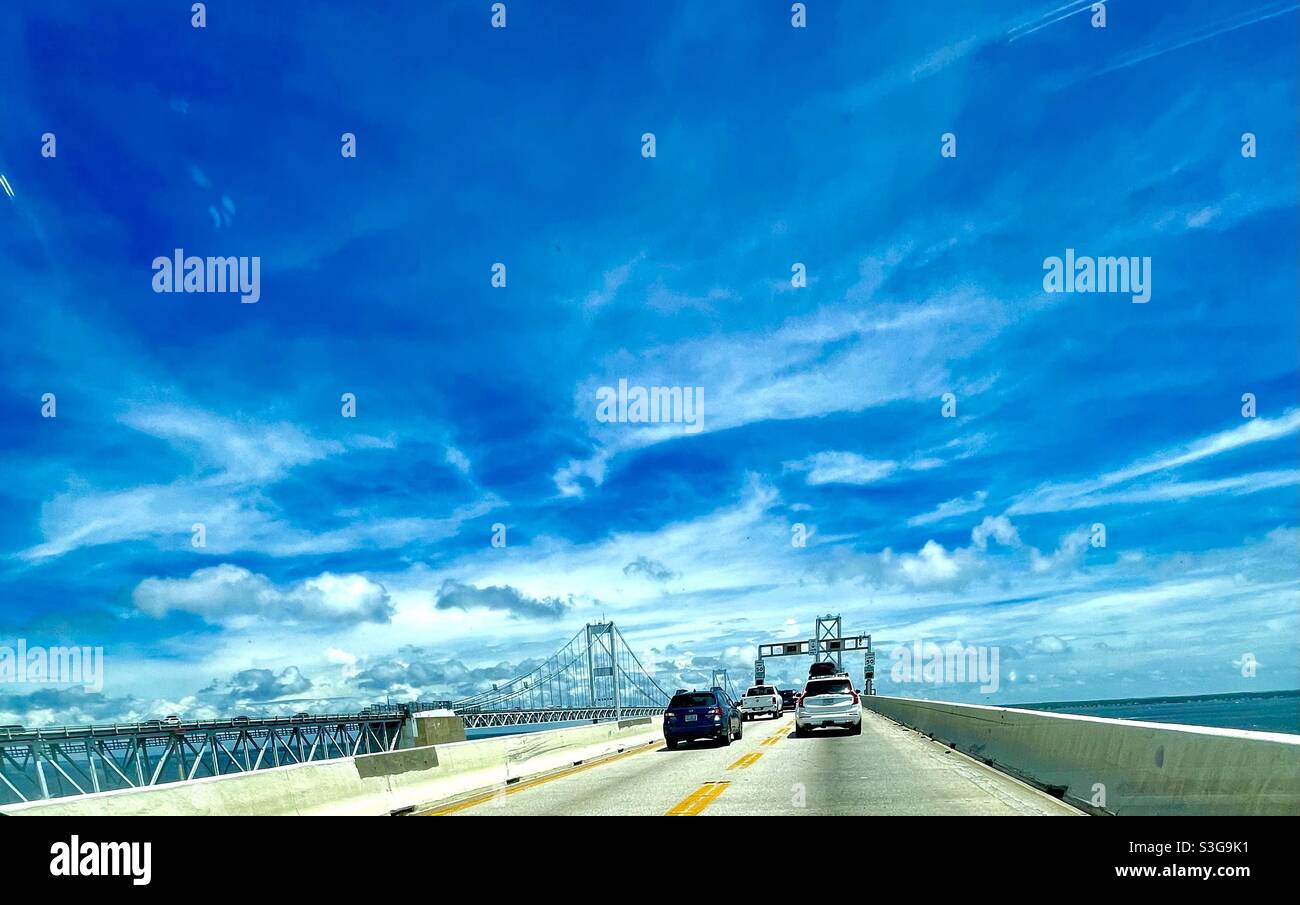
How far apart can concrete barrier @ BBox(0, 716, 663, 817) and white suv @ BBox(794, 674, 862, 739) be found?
9405 mm

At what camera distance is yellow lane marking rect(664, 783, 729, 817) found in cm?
1171

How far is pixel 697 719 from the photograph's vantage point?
2928cm

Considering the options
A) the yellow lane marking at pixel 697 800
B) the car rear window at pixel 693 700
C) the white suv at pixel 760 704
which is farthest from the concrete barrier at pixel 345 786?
the white suv at pixel 760 704

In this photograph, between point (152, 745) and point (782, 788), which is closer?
point (782, 788)

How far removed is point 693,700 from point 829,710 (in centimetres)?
471

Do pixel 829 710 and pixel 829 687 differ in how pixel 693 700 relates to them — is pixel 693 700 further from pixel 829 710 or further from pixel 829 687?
pixel 829 687

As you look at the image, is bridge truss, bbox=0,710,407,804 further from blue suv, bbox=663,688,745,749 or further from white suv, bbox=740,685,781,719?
blue suv, bbox=663,688,745,749
